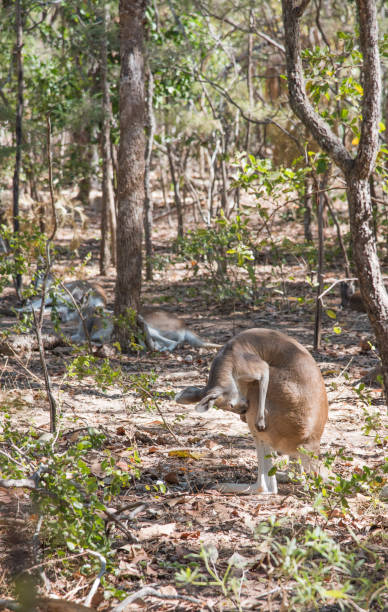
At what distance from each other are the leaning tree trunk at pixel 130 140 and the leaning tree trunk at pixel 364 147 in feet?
14.8

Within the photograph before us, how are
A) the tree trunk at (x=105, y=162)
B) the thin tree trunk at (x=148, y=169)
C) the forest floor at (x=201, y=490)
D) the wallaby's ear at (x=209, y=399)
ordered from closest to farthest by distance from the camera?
the forest floor at (x=201, y=490) < the wallaby's ear at (x=209, y=399) < the thin tree trunk at (x=148, y=169) < the tree trunk at (x=105, y=162)

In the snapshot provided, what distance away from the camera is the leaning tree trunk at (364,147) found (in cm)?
344

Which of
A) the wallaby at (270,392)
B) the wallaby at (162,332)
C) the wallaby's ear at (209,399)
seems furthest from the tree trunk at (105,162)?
the wallaby's ear at (209,399)

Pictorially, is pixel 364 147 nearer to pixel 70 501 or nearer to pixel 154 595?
pixel 70 501

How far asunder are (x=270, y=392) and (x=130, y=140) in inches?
203

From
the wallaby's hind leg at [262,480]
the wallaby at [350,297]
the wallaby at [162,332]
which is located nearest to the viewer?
the wallaby's hind leg at [262,480]

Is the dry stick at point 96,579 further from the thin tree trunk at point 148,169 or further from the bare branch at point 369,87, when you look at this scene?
the thin tree trunk at point 148,169

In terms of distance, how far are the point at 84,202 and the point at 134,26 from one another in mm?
12884

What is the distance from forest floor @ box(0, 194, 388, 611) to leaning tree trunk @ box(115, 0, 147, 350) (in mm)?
1380

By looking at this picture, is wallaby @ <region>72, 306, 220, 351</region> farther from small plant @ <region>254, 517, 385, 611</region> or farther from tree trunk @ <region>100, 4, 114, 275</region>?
small plant @ <region>254, 517, 385, 611</region>

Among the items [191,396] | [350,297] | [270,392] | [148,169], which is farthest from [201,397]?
[148,169]

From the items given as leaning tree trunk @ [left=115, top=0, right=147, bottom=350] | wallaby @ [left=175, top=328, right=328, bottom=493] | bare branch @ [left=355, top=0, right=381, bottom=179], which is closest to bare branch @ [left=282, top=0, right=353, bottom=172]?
bare branch @ [left=355, top=0, right=381, bottom=179]

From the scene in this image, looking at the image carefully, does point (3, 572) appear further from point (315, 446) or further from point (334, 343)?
point (334, 343)

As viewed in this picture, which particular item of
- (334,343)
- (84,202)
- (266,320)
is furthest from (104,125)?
(84,202)
